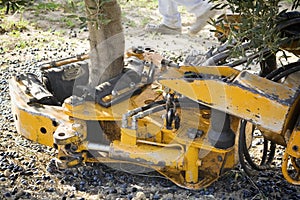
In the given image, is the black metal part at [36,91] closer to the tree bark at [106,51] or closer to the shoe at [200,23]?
the tree bark at [106,51]

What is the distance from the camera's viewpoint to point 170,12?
8.02m

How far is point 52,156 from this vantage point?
15.0 feet

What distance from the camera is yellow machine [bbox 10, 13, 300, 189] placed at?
131 inches

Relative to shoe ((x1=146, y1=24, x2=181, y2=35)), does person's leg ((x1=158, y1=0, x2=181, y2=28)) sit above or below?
above

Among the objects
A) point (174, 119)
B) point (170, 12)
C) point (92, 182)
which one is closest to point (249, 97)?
point (174, 119)

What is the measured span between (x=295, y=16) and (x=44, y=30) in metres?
5.48

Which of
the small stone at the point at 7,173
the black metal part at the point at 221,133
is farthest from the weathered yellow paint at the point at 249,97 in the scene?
the small stone at the point at 7,173

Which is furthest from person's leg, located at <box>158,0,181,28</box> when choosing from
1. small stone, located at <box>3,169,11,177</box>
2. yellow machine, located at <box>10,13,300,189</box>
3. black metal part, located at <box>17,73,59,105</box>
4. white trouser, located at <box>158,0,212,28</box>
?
small stone, located at <box>3,169,11,177</box>

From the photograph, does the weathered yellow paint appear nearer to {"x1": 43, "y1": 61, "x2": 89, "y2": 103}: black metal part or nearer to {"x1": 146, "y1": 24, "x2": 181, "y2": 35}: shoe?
{"x1": 43, "y1": 61, "x2": 89, "y2": 103}: black metal part

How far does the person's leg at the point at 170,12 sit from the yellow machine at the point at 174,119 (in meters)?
3.57

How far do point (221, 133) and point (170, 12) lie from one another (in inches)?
184

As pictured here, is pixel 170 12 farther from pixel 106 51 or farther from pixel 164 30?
pixel 106 51

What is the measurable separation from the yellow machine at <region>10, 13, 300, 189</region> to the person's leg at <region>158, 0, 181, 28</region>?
141 inches

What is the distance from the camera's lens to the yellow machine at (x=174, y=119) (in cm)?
332
